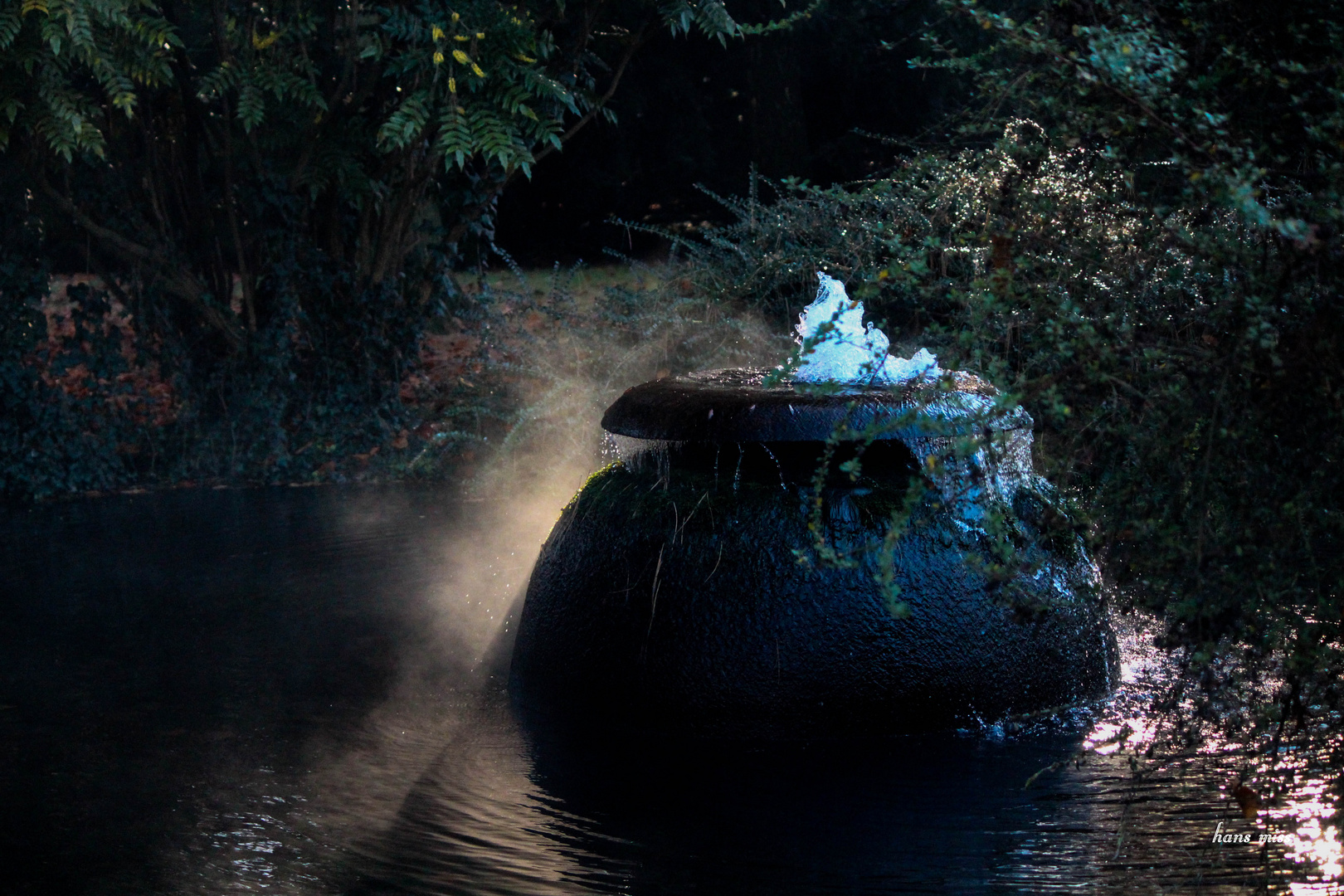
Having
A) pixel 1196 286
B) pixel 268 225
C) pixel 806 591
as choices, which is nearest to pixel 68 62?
pixel 268 225

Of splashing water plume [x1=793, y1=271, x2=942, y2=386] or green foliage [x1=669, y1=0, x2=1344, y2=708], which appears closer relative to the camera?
green foliage [x1=669, y1=0, x2=1344, y2=708]

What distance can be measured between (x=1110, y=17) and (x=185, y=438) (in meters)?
8.23

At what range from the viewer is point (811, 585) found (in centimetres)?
441

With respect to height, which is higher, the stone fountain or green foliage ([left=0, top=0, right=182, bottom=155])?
green foliage ([left=0, top=0, right=182, bottom=155])

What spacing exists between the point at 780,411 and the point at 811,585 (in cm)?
58

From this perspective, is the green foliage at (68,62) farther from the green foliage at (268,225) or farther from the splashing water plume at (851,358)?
the splashing water plume at (851,358)

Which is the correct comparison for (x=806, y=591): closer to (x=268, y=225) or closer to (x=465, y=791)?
(x=465, y=791)

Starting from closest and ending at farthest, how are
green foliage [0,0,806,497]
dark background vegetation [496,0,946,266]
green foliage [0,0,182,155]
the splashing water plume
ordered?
the splashing water plume, green foliage [0,0,182,155], green foliage [0,0,806,497], dark background vegetation [496,0,946,266]

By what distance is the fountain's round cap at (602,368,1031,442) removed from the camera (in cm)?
439

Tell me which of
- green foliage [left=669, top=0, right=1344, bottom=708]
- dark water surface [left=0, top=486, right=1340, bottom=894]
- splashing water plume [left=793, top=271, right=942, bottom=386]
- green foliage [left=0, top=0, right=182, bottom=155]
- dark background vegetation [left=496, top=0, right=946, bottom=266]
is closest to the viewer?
green foliage [left=669, top=0, right=1344, bottom=708]

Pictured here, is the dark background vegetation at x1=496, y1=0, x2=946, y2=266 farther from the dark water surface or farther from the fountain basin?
the fountain basin

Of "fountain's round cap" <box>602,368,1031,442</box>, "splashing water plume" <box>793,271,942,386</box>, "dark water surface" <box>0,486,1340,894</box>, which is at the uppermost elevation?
"splashing water plume" <box>793,271,942,386</box>

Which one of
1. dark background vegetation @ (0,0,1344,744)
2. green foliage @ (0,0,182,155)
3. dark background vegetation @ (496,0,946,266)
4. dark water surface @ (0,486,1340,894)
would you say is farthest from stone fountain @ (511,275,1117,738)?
dark background vegetation @ (496,0,946,266)

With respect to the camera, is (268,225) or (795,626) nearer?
(795,626)
